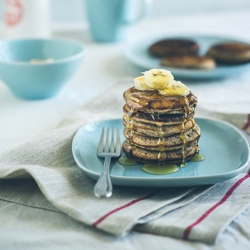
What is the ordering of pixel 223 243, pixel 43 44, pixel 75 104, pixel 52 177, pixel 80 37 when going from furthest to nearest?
1. pixel 80 37
2. pixel 43 44
3. pixel 75 104
4. pixel 52 177
5. pixel 223 243

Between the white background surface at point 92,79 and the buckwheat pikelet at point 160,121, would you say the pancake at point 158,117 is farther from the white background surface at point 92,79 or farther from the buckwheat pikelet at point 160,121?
the white background surface at point 92,79

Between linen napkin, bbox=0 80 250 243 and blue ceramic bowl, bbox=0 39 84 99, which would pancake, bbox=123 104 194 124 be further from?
blue ceramic bowl, bbox=0 39 84 99

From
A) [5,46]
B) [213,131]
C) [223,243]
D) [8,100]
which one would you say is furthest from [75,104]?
[223,243]

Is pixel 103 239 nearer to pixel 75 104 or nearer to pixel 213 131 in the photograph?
pixel 213 131

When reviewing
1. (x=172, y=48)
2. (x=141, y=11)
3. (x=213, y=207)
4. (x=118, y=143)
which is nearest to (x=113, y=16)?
(x=141, y=11)

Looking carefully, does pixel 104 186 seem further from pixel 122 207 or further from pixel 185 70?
pixel 185 70

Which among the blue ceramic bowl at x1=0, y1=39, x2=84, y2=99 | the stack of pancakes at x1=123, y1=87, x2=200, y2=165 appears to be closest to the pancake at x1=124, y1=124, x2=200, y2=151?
the stack of pancakes at x1=123, y1=87, x2=200, y2=165
